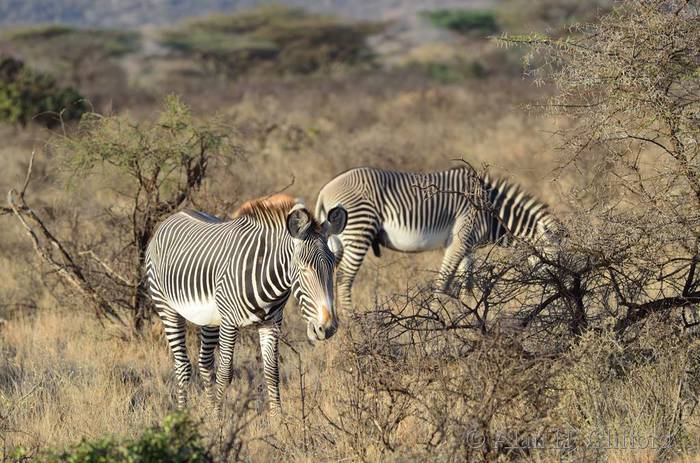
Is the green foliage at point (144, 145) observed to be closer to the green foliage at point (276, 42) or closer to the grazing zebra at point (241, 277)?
the grazing zebra at point (241, 277)

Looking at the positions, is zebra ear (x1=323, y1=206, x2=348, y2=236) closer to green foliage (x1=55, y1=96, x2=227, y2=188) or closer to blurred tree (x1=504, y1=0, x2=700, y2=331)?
blurred tree (x1=504, y1=0, x2=700, y2=331)

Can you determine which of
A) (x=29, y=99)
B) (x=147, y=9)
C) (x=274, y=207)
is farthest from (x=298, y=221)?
(x=147, y=9)

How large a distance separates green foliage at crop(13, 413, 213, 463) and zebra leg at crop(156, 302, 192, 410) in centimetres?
244

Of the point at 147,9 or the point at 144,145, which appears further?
the point at 147,9

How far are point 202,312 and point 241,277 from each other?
564 millimetres

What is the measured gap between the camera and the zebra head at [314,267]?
5.32m

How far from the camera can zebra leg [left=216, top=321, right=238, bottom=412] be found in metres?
6.05

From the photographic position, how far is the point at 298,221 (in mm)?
5559

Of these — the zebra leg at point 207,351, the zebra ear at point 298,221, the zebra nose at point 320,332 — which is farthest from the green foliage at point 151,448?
the zebra leg at point 207,351

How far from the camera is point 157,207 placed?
8.23 metres

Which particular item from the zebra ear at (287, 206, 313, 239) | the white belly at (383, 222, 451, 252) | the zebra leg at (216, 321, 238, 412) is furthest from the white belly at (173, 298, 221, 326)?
the white belly at (383, 222, 451, 252)

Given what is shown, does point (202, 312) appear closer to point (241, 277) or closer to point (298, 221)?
point (241, 277)

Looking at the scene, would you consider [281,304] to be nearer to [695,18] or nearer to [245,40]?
[695,18]

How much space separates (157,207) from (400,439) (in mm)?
3827
